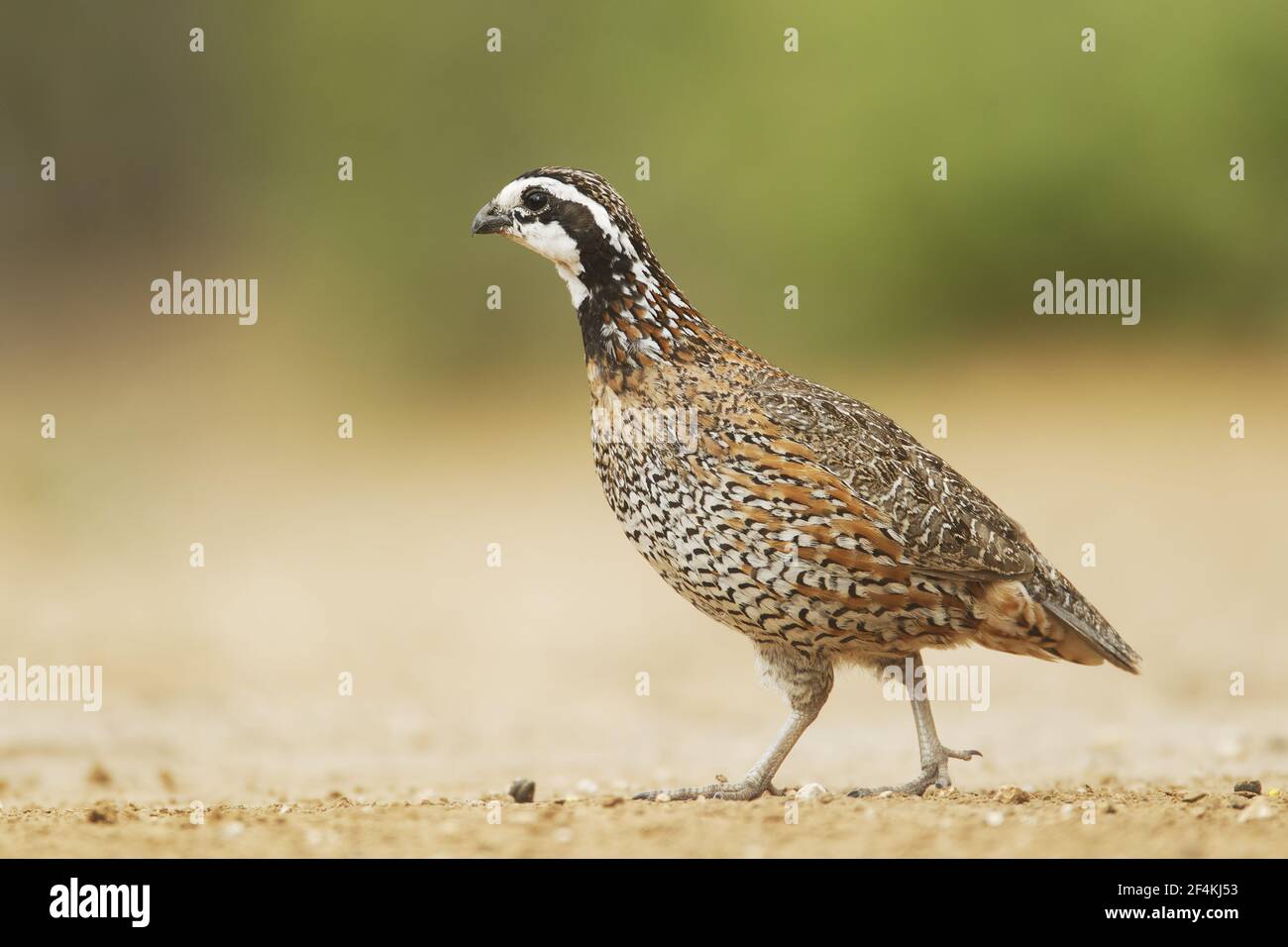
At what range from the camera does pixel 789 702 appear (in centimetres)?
698

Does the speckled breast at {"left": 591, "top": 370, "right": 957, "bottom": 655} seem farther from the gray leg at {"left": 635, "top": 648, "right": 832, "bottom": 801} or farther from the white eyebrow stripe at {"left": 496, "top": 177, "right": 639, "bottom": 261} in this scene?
the white eyebrow stripe at {"left": 496, "top": 177, "right": 639, "bottom": 261}

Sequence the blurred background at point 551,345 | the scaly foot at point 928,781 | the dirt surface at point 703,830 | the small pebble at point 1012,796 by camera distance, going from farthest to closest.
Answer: the blurred background at point 551,345 < the scaly foot at point 928,781 < the small pebble at point 1012,796 < the dirt surface at point 703,830

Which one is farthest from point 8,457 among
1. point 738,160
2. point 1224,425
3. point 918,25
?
point 1224,425

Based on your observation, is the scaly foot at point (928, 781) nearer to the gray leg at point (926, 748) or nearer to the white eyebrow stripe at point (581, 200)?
the gray leg at point (926, 748)

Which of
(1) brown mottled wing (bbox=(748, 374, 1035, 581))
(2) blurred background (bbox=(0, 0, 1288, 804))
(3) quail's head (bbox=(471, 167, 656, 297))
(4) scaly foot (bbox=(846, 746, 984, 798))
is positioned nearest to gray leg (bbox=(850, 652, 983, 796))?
(4) scaly foot (bbox=(846, 746, 984, 798))

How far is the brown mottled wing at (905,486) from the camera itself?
660 cm

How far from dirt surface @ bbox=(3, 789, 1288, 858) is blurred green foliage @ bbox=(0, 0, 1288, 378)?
1470 centimetres

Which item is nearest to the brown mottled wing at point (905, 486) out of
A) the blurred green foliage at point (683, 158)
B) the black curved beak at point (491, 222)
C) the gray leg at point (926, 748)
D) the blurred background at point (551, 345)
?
the gray leg at point (926, 748)

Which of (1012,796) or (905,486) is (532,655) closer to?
(905,486)

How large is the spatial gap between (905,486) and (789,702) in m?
1.00

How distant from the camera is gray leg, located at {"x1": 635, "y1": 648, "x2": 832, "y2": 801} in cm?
687

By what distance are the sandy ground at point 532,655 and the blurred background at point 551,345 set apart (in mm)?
69

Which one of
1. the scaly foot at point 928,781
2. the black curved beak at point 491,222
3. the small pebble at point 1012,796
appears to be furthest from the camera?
the black curved beak at point 491,222

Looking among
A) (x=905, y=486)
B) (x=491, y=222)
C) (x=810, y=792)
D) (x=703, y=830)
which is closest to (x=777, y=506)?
(x=905, y=486)
